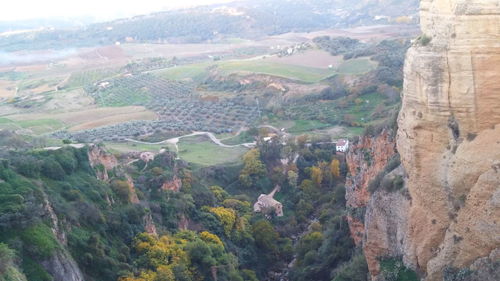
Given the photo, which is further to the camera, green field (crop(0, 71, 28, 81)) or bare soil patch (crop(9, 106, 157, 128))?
green field (crop(0, 71, 28, 81))

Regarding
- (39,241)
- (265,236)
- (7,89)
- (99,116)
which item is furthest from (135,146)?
(7,89)

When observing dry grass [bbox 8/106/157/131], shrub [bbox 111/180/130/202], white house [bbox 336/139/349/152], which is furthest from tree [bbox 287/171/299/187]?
dry grass [bbox 8/106/157/131]

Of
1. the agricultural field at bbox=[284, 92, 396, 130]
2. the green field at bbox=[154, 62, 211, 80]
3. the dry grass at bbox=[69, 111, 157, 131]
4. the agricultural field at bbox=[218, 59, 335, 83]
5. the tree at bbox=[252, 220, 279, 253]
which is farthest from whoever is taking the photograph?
the green field at bbox=[154, 62, 211, 80]

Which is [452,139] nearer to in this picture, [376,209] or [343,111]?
[376,209]

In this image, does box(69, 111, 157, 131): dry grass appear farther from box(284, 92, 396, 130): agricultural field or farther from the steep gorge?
the steep gorge

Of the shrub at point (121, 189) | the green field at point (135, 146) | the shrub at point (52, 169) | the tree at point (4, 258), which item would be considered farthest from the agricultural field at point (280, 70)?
the tree at point (4, 258)

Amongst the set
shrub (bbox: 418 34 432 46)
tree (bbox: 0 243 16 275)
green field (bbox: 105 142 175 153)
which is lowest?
green field (bbox: 105 142 175 153)

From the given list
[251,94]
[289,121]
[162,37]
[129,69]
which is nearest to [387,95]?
[289,121]
